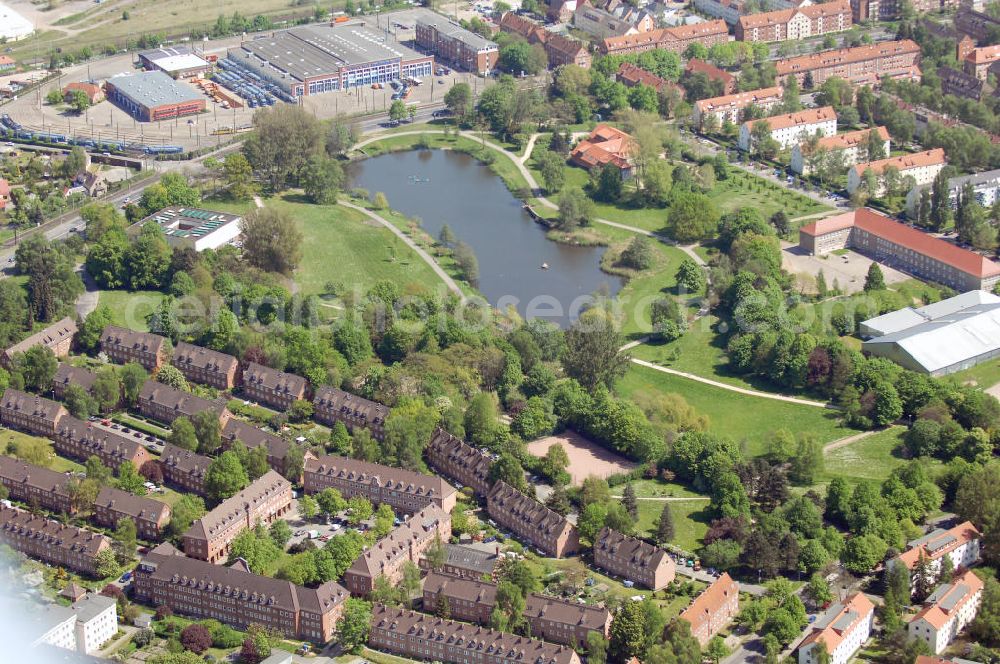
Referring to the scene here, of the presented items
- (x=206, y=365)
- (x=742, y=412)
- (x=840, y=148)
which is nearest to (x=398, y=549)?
(x=206, y=365)

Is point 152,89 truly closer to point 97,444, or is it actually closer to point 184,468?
point 97,444

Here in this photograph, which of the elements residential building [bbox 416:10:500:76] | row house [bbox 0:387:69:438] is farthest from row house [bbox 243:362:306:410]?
residential building [bbox 416:10:500:76]

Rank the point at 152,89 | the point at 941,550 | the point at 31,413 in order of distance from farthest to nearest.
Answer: the point at 152,89, the point at 31,413, the point at 941,550

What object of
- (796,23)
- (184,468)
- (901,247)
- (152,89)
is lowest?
(901,247)

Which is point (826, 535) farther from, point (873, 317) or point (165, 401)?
point (165, 401)

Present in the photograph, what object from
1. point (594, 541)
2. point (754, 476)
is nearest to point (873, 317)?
point (754, 476)

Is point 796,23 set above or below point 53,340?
above

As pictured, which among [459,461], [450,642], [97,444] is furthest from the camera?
[97,444]
